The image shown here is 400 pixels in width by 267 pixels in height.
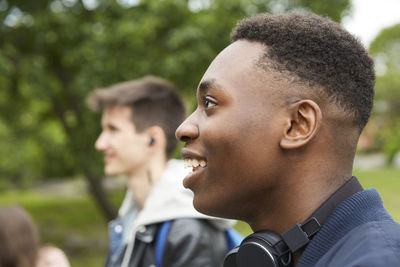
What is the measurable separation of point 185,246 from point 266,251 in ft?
4.53

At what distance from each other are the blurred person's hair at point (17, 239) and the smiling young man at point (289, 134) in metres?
2.14

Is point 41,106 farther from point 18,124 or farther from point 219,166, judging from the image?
point 219,166

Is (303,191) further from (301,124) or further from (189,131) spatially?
(189,131)

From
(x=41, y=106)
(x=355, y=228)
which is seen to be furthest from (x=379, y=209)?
(x=41, y=106)

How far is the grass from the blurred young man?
8388 millimetres

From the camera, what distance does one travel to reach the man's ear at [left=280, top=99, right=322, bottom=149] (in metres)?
1.50

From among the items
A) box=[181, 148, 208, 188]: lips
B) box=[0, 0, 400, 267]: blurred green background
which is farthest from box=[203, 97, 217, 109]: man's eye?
box=[0, 0, 400, 267]: blurred green background

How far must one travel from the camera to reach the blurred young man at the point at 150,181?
290cm

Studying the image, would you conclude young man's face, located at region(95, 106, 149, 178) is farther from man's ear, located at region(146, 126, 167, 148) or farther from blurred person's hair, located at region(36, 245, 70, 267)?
blurred person's hair, located at region(36, 245, 70, 267)

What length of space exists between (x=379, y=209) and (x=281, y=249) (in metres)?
0.33

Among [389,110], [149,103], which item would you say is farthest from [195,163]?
[389,110]

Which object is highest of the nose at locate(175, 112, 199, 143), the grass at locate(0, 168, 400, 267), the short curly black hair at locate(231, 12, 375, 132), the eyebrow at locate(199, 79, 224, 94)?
the short curly black hair at locate(231, 12, 375, 132)

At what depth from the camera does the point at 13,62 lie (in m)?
12.5

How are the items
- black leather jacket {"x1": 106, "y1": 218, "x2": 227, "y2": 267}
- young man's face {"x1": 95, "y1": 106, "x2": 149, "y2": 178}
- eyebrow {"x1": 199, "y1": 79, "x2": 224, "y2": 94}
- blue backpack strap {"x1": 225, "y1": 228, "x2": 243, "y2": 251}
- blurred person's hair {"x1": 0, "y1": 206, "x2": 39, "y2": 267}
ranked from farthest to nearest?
young man's face {"x1": 95, "y1": 106, "x2": 149, "y2": 178}, blurred person's hair {"x1": 0, "y1": 206, "x2": 39, "y2": 267}, blue backpack strap {"x1": 225, "y1": 228, "x2": 243, "y2": 251}, black leather jacket {"x1": 106, "y1": 218, "x2": 227, "y2": 267}, eyebrow {"x1": 199, "y1": 79, "x2": 224, "y2": 94}
